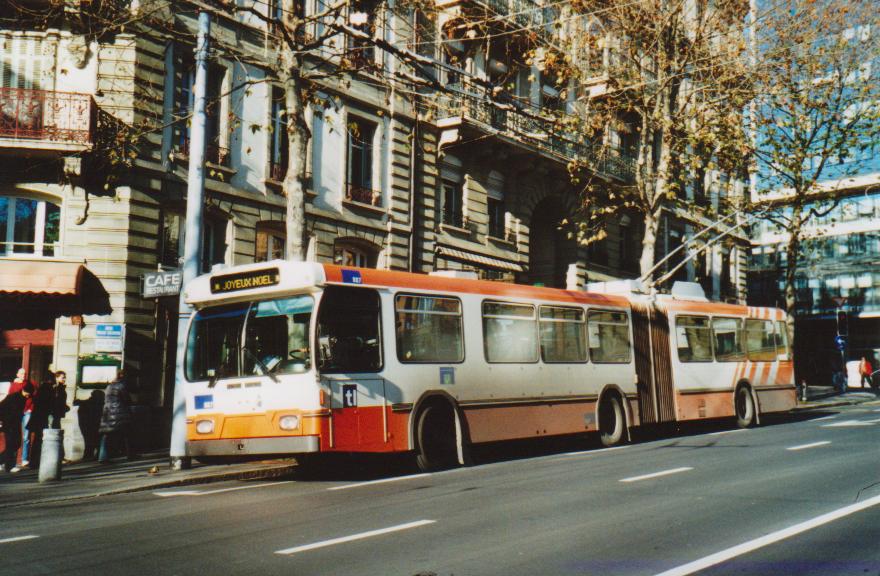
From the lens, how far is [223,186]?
20078mm

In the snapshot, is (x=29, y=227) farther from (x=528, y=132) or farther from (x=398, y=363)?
(x=528, y=132)

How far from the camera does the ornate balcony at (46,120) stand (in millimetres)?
17047

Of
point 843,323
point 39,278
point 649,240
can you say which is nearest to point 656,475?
point 39,278

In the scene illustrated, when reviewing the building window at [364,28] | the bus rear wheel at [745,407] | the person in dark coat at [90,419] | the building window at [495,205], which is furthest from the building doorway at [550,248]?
the person in dark coat at [90,419]

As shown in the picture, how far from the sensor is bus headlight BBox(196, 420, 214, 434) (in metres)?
12.1

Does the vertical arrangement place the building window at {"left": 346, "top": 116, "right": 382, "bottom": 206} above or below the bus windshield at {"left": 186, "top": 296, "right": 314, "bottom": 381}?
above

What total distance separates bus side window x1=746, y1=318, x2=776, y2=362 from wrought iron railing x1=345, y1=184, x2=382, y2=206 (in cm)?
988

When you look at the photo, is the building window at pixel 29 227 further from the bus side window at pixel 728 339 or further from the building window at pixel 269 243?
the bus side window at pixel 728 339

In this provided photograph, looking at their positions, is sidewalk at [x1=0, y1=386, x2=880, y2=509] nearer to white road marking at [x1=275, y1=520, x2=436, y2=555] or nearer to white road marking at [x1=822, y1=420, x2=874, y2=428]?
white road marking at [x1=275, y1=520, x2=436, y2=555]

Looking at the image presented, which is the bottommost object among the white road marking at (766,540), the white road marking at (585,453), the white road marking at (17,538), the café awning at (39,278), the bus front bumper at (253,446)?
the white road marking at (17,538)

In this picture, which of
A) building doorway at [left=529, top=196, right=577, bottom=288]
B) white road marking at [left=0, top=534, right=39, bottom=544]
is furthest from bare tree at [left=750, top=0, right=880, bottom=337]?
white road marking at [left=0, top=534, right=39, bottom=544]

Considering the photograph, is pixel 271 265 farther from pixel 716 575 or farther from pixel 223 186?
pixel 223 186

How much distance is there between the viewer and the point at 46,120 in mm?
17266

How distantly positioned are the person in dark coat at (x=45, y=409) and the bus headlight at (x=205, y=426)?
14.9ft
